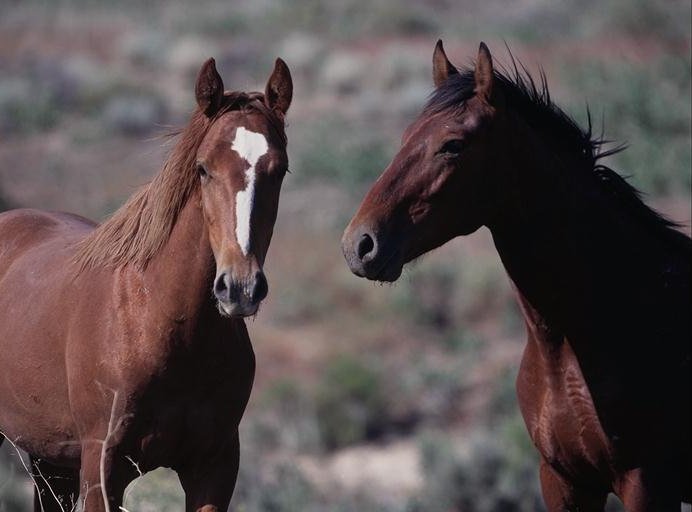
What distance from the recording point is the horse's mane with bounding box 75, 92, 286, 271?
197 inches

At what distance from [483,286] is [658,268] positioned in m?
14.5

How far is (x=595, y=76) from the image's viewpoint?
2791 centimetres

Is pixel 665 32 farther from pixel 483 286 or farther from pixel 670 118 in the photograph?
pixel 483 286

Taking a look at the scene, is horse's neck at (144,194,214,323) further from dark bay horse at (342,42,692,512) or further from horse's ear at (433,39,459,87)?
horse's ear at (433,39,459,87)

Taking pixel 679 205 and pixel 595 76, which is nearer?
pixel 679 205

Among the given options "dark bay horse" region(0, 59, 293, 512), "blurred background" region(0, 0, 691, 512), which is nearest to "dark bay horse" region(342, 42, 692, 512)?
"dark bay horse" region(0, 59, 293, 512)

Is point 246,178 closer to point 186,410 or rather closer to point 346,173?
point 186,410

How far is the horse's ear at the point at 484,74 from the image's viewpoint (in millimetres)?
4789

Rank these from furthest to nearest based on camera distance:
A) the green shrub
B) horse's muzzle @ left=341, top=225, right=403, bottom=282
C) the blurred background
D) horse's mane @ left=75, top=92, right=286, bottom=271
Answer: the blurred background → the green shrub → horse's mane @ left=75, top=92, right=286, bottom=271 → horse's muzzle @ left=341, top=225, right=403, bottom=282

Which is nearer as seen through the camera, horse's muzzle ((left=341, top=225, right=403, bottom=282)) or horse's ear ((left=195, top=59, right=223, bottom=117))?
horse's muzzle ((left=341, top=225, right=403, bottom=282))

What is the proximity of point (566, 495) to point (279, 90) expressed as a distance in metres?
1.93

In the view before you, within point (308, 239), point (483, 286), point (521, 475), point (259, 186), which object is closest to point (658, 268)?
point (259, 186)

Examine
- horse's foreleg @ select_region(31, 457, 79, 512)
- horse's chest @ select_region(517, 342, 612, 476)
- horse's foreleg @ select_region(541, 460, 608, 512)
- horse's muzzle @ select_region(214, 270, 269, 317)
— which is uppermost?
horse's muzzle @ select_region(214, 270, 269, 317)

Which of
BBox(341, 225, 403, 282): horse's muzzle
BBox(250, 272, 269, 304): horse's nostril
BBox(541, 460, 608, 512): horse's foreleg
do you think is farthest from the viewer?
BBox(541, 460, 608, 512): horse's foreleg
